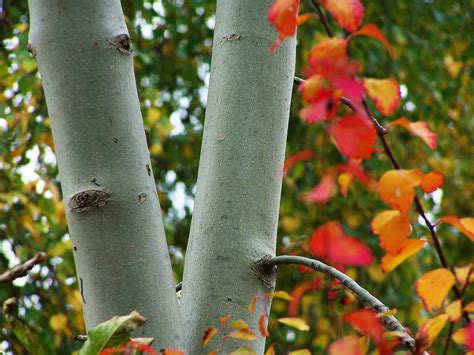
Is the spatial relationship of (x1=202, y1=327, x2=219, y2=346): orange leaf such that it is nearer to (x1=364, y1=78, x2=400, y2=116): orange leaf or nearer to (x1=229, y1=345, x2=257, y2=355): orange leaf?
(x1=229, y1=345, x2=257, y2=355): orange leaf

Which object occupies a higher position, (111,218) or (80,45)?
(80,45)

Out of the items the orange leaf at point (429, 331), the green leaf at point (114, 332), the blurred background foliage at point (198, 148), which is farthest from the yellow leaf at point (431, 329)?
the blurred background foliage at point (198, 148)

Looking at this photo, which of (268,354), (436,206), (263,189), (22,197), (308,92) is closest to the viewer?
(308,92)

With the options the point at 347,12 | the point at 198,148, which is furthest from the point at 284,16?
the point at 198,148

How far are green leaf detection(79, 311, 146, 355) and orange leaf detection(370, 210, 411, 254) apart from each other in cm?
20

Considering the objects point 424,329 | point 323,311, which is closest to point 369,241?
point 323,311

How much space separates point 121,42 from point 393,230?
32 centimetres

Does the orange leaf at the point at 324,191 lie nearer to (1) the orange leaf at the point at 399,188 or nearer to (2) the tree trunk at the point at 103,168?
(1) the orange leaf at the point at 399,188

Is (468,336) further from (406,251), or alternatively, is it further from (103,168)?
(103,168)

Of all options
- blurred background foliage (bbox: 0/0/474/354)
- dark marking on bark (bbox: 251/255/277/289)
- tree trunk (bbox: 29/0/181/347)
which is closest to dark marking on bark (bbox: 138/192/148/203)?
tree trunk (bbox: 29/0/181/347)

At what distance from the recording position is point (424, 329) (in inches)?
20.0

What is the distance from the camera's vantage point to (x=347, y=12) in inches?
19.5

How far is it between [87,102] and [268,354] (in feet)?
0.93

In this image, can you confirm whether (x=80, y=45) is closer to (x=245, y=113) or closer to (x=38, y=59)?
(x=38, y=59)
